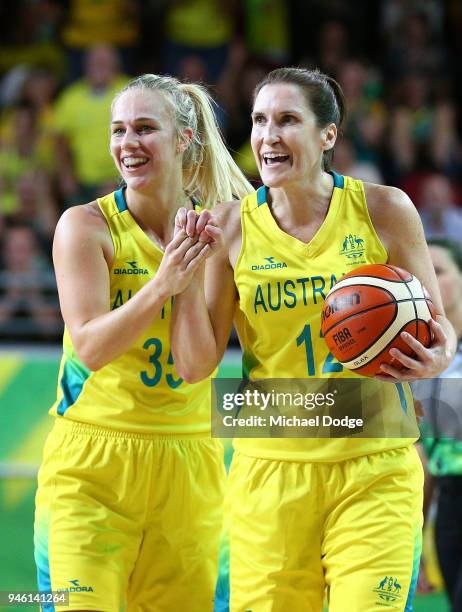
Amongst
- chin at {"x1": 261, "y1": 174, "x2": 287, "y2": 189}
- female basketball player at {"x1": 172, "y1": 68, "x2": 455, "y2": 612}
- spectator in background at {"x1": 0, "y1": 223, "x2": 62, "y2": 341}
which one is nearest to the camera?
female basketball player at {"x1": 172, "y1": 68, "x2": 455, "y2": 612}

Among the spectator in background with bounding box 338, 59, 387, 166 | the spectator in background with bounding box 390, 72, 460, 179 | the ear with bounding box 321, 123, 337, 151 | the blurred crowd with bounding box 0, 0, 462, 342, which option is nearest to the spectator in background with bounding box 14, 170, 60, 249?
the blurred crowd with bounding box 0, 0, 462, 342

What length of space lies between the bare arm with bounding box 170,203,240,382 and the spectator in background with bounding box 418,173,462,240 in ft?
17.1

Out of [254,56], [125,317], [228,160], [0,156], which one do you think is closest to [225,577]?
[125,317]

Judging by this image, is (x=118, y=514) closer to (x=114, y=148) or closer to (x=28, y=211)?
(x=114, y=148)

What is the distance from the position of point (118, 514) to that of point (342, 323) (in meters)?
1.03

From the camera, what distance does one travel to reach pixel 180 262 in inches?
130

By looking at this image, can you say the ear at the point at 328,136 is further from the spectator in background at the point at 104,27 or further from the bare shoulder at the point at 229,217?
the spectator in background at the point at 104,27

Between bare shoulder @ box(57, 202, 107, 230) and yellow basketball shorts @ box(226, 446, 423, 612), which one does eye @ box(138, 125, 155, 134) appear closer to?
bare shoulder @ box(57, 202, 107, 230)

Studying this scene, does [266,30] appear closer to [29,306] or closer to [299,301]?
[29,306]

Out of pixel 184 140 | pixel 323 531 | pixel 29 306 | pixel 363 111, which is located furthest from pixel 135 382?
pixel 363 111

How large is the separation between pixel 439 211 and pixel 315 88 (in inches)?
208

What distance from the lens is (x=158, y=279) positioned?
3307 mm

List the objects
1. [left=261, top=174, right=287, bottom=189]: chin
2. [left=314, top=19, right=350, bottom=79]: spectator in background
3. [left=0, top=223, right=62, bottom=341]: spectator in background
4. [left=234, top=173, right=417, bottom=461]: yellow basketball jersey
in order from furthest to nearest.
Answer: [left=314, top=19, right=350, bottom=79]: spectator in background < [left=0, top=223, right=62, bottom=341]: spectator in background < [left=261, top=174, right=287, bottom=189]: chin < [left=234, top=173, right=417, bottom=461]: yellow basketball jersey

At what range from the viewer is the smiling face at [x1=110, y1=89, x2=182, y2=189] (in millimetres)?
3609
